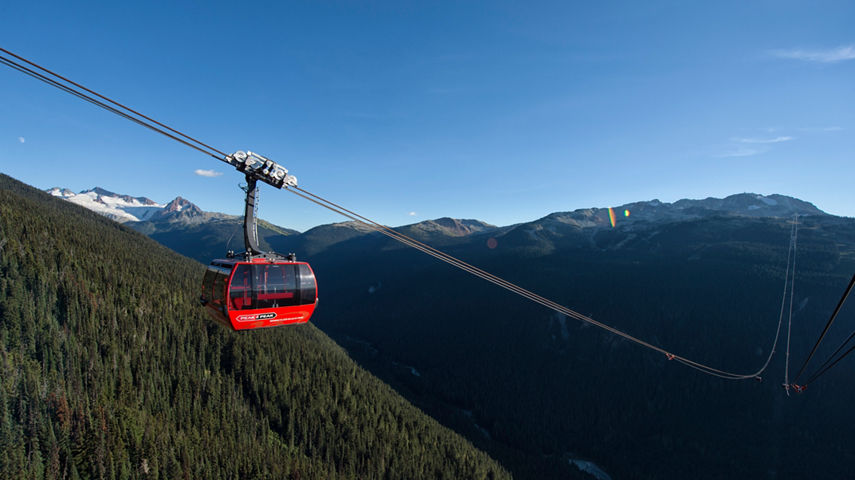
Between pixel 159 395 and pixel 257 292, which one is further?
pixel 159 395

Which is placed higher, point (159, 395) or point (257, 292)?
point (257, 292)

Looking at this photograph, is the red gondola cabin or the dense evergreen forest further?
the dense evergreen forest

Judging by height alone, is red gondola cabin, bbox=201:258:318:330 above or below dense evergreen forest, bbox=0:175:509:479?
above

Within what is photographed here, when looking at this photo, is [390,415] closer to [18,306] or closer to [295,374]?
[295,374]

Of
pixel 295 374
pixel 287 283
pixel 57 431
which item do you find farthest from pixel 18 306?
pixel 287 283
